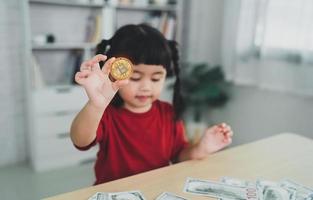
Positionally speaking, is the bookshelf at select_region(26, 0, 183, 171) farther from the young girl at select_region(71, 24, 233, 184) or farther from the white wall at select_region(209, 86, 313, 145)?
the young girl at select_region(71, 24, 233, 184)

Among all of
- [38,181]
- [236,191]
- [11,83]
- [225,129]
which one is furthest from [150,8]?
[236,191]

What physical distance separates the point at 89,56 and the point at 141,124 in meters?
1.57

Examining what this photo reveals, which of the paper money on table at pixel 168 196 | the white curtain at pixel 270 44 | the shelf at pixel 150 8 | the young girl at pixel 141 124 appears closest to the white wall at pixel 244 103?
the white curtain at pixel 270 44

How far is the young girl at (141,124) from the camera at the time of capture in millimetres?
1030

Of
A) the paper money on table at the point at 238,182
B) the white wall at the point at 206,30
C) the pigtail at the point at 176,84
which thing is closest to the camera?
the paper money on table at the point at 238,182

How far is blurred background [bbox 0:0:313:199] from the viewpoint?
227 cm

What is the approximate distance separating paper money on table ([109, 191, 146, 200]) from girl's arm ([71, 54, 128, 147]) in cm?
19

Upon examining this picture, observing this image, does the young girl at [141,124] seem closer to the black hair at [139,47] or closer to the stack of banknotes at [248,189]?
the black hair at [139,47]

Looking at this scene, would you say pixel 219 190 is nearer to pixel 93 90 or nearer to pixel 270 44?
pixel 93 90

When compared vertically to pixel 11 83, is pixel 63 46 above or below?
above

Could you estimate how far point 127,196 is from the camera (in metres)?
0.80

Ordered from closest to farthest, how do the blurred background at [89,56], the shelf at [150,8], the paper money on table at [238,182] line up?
the paper money on table at [238,182]
the blurred background at [89,56]
the shelf at [150,8]

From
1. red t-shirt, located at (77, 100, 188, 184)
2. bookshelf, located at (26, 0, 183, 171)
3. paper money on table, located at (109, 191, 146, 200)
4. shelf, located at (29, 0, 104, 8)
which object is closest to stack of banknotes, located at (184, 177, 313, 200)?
paper money on table, located at (109, 191, 146, 200)

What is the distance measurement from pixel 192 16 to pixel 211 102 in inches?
33.8
